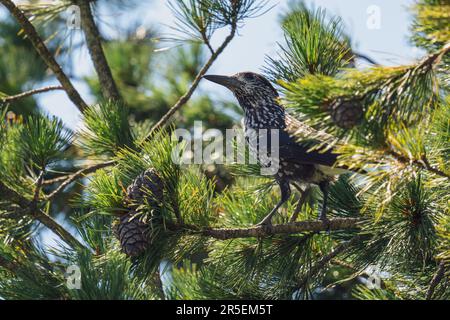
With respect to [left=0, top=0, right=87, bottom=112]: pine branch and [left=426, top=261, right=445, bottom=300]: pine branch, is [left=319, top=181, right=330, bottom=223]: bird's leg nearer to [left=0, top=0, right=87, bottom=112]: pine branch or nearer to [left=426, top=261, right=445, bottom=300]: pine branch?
[left=426, top=261, right=445, bottom=300]: pine branch

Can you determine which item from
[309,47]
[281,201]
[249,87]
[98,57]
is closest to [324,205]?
[281,201]

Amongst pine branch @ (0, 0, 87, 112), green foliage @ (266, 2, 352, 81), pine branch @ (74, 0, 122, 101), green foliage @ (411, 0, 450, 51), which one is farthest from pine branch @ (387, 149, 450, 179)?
pine branch @ (74, 0, 122, 101)

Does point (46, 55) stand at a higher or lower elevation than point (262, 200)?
higher

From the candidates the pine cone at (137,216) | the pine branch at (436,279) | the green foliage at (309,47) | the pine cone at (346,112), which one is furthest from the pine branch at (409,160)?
the green foliage at (309,47)

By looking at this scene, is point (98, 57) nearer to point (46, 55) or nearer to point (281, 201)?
point (46, 55)

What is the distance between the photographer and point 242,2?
417 cm

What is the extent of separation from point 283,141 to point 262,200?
0.36 meters

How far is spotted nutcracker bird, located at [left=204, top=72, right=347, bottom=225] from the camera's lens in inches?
166

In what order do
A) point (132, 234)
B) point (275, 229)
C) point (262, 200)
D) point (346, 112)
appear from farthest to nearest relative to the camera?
point (262, 200), point (275, 229), point (132, 234), point (346, 112)

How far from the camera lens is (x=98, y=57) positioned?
508cm

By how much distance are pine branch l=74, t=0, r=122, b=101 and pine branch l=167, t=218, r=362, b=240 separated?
1.72 m

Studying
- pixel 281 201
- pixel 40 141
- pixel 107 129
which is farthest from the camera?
pixel 281 201

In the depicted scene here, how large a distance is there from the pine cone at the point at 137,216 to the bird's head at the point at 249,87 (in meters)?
1.66
